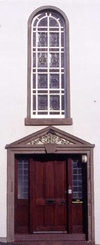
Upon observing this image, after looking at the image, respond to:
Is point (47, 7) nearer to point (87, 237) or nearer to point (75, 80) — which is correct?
point (75, 80)

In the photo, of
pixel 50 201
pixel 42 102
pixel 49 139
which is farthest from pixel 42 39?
pixel 50 201

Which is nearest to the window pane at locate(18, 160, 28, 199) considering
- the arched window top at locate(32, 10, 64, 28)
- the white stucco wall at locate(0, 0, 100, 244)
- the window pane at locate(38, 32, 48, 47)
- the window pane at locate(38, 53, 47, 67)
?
the white stucco wall at locate(0, 0, 100, 244)

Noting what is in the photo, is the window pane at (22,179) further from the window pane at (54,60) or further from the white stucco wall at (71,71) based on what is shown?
the window pane at (54,60)

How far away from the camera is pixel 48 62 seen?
40.5ft

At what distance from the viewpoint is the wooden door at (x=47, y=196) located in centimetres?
1215

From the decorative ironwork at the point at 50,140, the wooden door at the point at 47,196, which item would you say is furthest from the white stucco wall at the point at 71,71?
the wooden door at the point at 47,196

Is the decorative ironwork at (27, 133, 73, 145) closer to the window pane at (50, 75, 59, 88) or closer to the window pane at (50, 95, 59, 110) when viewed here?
the window pane at (50, 95, 59, 110)

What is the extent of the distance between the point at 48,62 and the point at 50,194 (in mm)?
3591

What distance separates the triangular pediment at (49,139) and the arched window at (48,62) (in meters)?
0.50

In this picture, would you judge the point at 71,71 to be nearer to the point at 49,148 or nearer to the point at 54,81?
the point at 54,81

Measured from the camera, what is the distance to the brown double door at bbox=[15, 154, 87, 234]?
1212 cm

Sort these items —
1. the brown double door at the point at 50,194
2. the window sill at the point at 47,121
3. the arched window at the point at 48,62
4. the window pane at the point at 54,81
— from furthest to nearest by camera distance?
the window pane at the point at 54,81 < the arched window at the point at 48,62 < the brown double door at the point at 50,194 < the window sill at the point at 47,121

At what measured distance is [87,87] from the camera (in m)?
12.0

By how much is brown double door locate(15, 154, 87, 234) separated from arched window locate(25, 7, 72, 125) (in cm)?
129
